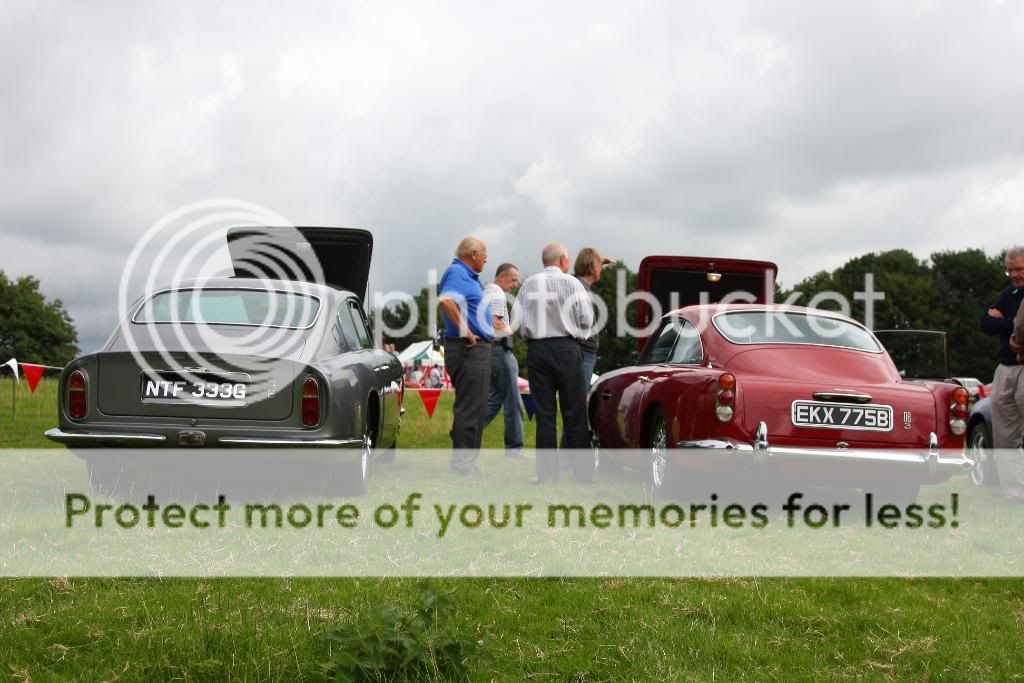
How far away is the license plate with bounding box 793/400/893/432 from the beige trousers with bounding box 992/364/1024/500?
207 centimetres

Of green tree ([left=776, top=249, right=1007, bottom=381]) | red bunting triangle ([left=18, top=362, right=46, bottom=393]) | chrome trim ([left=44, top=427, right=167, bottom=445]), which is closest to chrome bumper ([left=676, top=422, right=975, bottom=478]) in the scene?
chrome trim ([left=44, top=427, right=167, bottom=445])

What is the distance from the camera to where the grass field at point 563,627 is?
3119mm

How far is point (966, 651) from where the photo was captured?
339cm

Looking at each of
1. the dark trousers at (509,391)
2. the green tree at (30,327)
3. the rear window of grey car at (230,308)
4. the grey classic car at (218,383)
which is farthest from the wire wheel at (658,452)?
the green tree at (30,327)

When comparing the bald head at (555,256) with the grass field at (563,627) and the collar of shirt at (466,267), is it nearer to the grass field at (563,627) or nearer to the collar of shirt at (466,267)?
the collar of shirt at (466,267)

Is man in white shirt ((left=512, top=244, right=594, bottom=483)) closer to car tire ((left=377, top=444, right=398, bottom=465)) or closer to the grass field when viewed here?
car tire ((left=377, top=444, right=398, bottom=465))

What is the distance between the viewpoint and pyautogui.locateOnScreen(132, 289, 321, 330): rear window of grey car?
6938 millimetres

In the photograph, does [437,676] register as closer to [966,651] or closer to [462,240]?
[966,651]

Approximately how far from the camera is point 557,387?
8320 mm

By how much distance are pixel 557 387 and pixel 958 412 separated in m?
3.16


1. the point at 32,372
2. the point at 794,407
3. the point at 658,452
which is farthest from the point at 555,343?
the point at 32,372

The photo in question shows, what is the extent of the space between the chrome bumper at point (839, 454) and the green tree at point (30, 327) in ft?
287

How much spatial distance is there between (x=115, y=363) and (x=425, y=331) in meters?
111

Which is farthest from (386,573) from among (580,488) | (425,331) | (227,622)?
(425,331)
